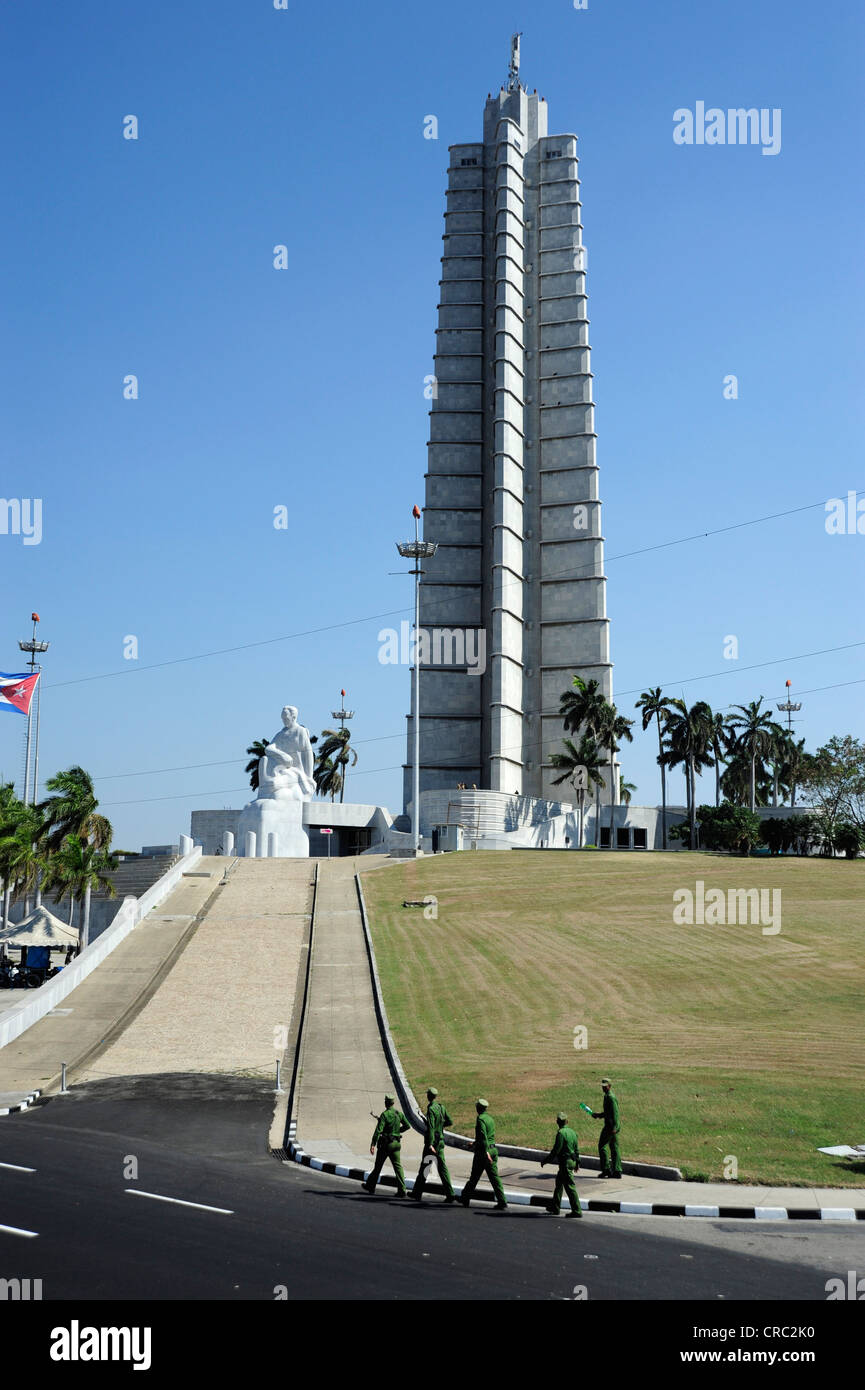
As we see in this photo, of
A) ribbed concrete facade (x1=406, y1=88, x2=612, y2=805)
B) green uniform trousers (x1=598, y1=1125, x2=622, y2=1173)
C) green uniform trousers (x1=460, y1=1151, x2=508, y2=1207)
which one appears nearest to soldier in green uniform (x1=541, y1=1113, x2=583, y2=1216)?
green uniform trousers (x1=460, y1=1151, x2=508, y2=1207)

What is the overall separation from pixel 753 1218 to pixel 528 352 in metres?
93.2

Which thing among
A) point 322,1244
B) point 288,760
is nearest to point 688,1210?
point 322,1244

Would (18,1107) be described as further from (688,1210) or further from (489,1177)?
(688,1210)

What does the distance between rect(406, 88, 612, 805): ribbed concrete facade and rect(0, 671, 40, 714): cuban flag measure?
167 ft

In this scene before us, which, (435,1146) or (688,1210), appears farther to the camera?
(435,1146)

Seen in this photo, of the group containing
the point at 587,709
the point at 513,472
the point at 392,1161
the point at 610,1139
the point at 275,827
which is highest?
the point at 513,472

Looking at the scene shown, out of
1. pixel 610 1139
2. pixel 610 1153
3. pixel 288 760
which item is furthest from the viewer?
pixel 288 760

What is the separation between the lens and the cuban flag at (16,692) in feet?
136

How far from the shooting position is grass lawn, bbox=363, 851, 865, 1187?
60.8 ft

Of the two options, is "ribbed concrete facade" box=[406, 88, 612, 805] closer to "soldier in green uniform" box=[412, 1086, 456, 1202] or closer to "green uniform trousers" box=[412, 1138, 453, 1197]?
"soldier in green uniform" box=[412, 1086, 456, 1202]

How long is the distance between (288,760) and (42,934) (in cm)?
2102

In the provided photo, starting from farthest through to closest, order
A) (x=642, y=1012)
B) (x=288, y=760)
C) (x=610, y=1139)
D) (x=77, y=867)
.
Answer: (x=288, y=760)
(x=77, y=867)
(x=642, y=1012)
(x=610, y=1139)

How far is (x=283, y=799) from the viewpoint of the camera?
63969 mm
